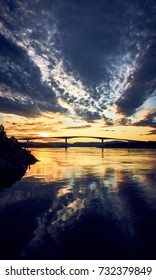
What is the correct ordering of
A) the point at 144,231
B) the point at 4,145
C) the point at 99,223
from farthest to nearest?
the point at 4,145
the point at 99,223
the point at 144,231

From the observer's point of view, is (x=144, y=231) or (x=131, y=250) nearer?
(x=131, y=250)

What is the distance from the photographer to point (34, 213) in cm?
1374

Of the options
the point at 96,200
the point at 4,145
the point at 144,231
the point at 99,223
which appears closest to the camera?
the point at 144,231

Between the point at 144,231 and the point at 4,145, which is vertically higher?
the point at 4,145

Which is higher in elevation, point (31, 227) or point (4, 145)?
point (4, 145)

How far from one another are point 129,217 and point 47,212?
5513 mm

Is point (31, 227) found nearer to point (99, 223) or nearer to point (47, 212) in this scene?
point (47, 212)
